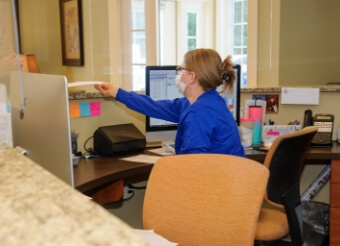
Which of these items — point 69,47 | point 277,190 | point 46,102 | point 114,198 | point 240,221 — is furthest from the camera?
point 69,47

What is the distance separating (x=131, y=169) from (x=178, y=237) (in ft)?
2.31

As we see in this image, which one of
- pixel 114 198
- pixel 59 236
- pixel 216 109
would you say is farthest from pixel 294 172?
pixel 59 236

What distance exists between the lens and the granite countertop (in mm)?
442

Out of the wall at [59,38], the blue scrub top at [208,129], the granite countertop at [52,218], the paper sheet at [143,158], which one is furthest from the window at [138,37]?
the granite countertop at [52,218]

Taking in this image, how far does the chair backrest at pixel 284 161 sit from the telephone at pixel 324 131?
550mm

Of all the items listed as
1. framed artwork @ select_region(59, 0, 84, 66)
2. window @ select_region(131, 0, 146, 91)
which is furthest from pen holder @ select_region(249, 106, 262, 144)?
framed artwork @ select_region(59, 0, 84, 66)

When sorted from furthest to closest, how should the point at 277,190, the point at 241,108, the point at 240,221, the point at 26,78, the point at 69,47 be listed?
the point at 69,47
the point at 241,108
the point at 277,190
the point at 26,78
the point at 240,221

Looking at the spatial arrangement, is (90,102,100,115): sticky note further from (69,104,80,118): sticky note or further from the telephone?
the telephone

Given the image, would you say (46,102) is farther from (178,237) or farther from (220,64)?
(220,64)

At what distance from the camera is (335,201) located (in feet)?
7.53

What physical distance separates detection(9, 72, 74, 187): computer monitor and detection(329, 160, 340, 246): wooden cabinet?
1558 millimetres

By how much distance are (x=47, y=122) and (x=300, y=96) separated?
1841 mm

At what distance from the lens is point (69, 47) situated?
462 centimetres

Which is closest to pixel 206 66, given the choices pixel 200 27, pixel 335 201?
pixel 335 201
